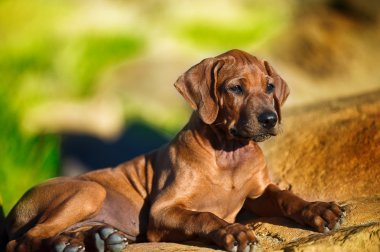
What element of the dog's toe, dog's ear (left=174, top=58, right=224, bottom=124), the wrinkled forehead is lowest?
the dog's toe

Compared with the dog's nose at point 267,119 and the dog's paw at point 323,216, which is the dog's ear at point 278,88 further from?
the dog's paw at point 323,216

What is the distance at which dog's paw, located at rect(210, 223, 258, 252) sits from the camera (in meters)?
6.64

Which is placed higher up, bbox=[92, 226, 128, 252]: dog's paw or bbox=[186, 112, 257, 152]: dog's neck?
bbox=[186, 112, 257, 152]: dog's neck

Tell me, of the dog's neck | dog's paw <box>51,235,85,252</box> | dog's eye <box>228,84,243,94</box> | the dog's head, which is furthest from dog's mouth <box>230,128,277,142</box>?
dog's paw <box>51,235,85,252</box>

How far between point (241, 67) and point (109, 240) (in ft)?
6.86

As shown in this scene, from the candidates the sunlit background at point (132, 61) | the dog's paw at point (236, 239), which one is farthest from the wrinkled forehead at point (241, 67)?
the sunlit background at point (132, 61)

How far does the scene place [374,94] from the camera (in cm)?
1034

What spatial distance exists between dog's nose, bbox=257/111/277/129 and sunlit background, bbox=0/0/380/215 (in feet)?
23.1

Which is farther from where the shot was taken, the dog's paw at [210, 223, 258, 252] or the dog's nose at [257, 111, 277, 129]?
the dog's nose at [257, 111, 277, 129]

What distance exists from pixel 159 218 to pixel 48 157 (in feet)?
13.8

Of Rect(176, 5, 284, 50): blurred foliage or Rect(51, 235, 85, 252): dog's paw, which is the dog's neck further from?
Rect(176, 5, 284, 50): blurred foliage

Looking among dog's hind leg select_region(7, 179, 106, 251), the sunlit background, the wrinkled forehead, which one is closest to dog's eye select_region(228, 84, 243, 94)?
the wrinkled forehead

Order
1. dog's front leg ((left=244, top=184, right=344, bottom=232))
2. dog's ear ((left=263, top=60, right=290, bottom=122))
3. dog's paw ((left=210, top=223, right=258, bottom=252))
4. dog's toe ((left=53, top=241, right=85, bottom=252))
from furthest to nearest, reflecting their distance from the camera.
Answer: dog's ear ((left=263, top=60, right=290, bottom=122)) < dog's front leg ((left=244, top=184, right=344, bottom=232)) < dog's toe ((left=53, top=241, right=85, bottom=252)) < dog's paw ((left=210, top=223, right=258, bottom=252))

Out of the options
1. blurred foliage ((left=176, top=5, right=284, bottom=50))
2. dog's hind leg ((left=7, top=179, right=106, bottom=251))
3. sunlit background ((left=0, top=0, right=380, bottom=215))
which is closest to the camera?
dog's hind leg ((left=7, top=179, right=106, bottom=251))
